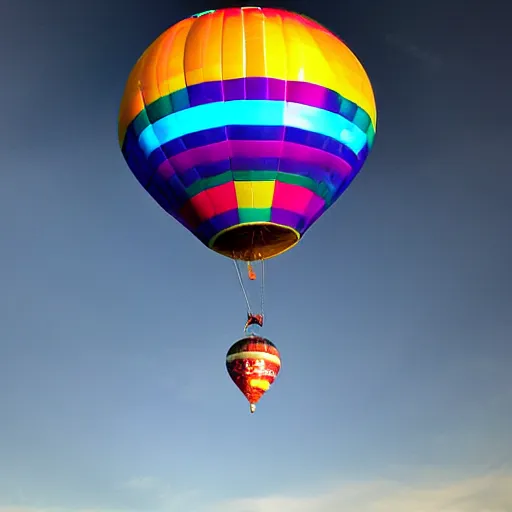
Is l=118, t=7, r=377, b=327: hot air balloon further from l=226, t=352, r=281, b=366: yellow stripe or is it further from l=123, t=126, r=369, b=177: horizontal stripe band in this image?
l=226, t=352, r=281, b=366: yellow stripe

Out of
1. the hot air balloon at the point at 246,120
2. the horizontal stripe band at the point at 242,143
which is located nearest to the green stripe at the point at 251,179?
the hot air balloon at the point at 246,120

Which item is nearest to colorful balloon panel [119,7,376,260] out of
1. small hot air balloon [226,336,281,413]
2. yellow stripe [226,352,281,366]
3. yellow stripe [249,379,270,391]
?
small hot air balloon [226,336,281,413]

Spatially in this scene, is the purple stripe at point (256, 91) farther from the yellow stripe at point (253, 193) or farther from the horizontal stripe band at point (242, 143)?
the yellow stripe at point (253, 193)

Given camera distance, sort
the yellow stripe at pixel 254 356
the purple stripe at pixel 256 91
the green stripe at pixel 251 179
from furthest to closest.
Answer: the yellow stripe at pixel 254 356
the green stripe at pixel 251 179
the purple stripe at pixel 256 91

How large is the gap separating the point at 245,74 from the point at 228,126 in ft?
3.85

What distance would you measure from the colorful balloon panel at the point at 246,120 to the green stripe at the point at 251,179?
2cm

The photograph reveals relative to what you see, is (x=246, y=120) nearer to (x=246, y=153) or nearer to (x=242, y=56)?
(x=246, y=153)

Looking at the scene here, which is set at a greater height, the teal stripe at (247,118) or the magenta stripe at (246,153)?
the teal stripe at (247,118)

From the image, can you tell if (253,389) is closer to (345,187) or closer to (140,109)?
(345,187)

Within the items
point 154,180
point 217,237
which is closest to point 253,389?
point 217,237

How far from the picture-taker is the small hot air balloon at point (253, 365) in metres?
25.0

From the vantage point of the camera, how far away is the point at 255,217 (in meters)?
23.6

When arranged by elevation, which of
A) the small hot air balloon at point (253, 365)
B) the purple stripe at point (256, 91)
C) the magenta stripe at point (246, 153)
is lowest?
the small hot air balloon at point (253, 365)

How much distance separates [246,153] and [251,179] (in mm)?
613
